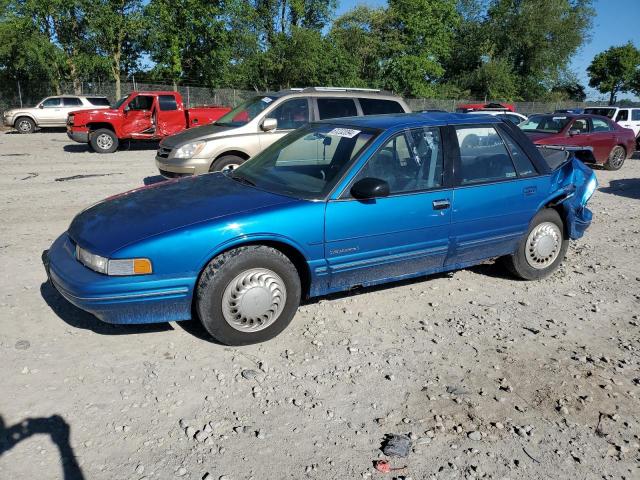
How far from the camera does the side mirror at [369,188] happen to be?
A: 398cm

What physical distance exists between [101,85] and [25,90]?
3.77 metres

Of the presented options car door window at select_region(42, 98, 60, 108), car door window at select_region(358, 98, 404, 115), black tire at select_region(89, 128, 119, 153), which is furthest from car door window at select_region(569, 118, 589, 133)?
car door window at select_region(42, 98, 60, 108)

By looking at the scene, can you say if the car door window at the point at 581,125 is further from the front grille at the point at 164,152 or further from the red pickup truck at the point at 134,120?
the red pickup truck at the point at 134,120

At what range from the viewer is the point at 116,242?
3.60 metres

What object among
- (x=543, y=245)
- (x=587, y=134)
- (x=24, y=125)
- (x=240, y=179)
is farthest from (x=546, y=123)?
(x=24, y=125)

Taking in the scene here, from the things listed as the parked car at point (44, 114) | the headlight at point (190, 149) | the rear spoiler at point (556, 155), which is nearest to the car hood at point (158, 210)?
the rear spoiler at point (556, 155)

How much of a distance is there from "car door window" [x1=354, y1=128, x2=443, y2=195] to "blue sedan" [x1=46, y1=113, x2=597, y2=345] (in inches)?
0.4

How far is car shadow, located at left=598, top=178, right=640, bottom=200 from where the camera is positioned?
10508 millimetres

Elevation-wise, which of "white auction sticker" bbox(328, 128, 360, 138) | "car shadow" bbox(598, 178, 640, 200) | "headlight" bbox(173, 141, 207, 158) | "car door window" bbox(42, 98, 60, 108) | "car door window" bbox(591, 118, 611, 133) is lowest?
"car shadow" bbox(598, 178, 640, 200)

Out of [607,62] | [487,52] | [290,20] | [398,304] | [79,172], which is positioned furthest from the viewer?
[607,62]

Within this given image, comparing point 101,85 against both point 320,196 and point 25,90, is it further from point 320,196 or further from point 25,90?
point 320,196

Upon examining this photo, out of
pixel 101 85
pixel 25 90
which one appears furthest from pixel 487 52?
pixel 25 90

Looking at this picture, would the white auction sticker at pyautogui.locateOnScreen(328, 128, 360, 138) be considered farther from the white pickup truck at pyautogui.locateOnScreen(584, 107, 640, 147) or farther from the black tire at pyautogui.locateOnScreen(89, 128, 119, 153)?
the white pickup truck at pyautogui.locateOnScreen(584, 107, 640, 147)

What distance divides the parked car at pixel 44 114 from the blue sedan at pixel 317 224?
20.6 metres
